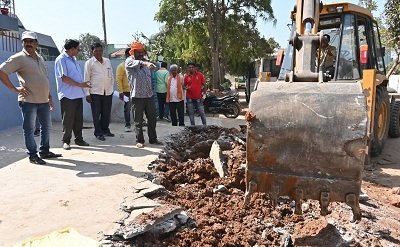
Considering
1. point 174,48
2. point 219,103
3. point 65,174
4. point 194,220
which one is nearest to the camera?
point 194,220

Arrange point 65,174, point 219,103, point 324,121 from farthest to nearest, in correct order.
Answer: point 219,103 < point 65,174 < point 324,121

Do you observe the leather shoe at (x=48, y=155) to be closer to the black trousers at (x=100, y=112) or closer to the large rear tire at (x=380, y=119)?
the black trousers at (x=100, y=112)

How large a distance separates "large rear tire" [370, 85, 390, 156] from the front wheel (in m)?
6.10

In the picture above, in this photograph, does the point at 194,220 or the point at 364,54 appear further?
the point at 364,54

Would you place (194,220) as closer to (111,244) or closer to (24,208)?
(111,244)

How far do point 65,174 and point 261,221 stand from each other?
7.47ft

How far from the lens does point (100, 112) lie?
680cm

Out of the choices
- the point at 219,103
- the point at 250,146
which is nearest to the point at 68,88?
the point at 250,146

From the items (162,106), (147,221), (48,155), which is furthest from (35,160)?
(162,106)

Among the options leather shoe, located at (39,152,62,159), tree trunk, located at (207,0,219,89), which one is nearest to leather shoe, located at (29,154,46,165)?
leather shoe, located at (39,152,62,159)

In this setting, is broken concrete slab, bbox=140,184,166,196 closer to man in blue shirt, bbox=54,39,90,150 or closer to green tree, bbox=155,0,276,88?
man in blue shirt, bbox=54,39,90,150

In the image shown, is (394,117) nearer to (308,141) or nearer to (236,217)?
(236,217)

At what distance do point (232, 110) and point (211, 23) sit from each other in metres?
5.81

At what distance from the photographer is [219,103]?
13281 millimetres
